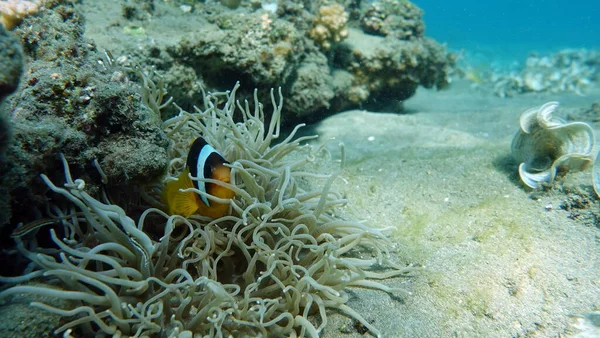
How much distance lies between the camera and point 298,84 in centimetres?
439

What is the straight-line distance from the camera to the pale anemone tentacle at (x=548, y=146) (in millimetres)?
2738

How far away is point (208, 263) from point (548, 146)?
9.19 ft

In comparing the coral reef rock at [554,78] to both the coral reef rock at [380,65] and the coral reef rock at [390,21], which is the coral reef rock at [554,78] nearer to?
the coral reef rock at [390,21]

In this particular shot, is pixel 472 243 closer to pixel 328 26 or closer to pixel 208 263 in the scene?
pixel 208 263

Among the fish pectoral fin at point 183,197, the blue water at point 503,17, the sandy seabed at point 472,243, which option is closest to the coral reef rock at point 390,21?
the sandy seabed at point 472,243

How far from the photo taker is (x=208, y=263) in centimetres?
178

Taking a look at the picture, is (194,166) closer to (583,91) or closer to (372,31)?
(372,31)

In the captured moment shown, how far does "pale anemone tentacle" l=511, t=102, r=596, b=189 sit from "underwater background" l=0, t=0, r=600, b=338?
0.04 ft

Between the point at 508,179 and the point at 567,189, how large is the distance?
17.6 inches

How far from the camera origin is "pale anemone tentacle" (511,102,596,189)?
2.74 m

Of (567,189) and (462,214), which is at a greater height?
(567,189)

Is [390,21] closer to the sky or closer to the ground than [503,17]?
closer to the ground

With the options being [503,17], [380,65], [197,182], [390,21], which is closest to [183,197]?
[197,182]

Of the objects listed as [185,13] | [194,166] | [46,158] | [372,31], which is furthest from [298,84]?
[46,158]
